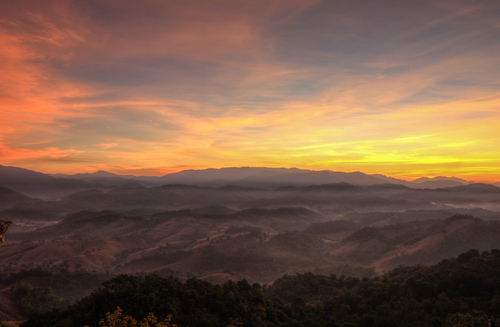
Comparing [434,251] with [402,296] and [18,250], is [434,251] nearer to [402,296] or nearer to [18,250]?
[402,296]

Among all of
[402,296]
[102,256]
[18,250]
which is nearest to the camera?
[402,296]

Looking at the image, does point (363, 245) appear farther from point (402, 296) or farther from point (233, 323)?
point (233, 323)

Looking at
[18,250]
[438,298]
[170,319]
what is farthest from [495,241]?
[18,250]

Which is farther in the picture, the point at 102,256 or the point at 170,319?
the point at 102,256

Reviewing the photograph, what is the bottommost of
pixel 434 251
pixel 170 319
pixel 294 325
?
pixel 434 251

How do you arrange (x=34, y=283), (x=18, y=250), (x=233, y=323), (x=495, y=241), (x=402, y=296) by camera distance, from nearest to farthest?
(x=233, y=323) < (x=402, y=296) < (x=34, y=283) < (x=495, y=241) < (x=18, y=250)

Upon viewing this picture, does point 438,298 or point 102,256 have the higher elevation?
point 438,298
